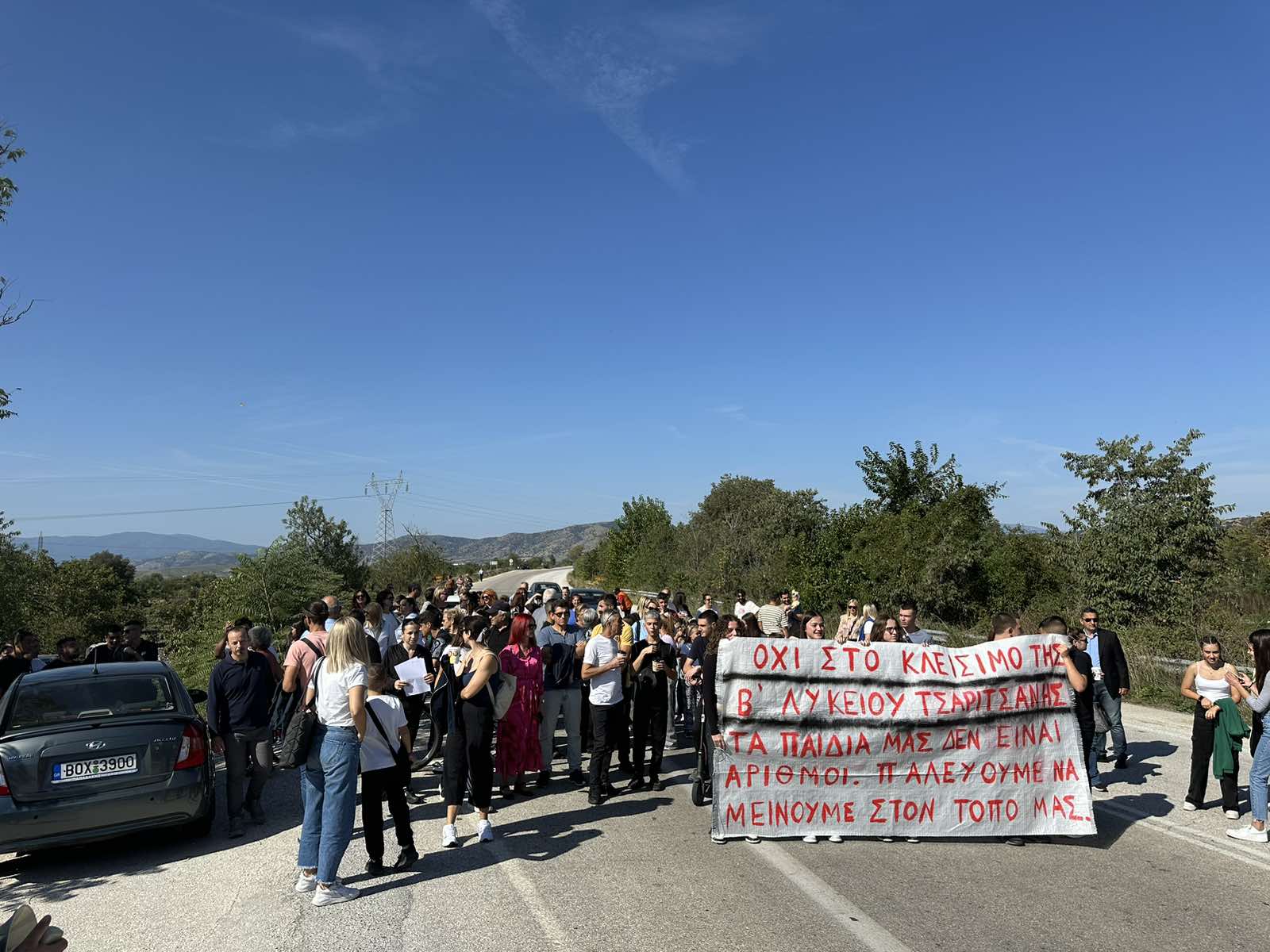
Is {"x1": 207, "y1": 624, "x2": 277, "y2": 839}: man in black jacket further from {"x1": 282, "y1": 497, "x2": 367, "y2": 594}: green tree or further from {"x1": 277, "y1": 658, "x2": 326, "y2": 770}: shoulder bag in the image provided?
{"x1": 282, "y1": 497, "x2": 367, "y2": 594}: green tree

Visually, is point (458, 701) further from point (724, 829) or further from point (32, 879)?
point (32, 879)

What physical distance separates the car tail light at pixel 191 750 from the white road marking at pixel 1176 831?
7867mm

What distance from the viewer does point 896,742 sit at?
7422 millimetres

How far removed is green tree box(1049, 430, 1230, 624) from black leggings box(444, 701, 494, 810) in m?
20.9

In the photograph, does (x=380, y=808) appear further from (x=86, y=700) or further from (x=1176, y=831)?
(x=1176, y=831)

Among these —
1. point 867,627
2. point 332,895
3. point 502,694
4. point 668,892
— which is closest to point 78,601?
point 867,627

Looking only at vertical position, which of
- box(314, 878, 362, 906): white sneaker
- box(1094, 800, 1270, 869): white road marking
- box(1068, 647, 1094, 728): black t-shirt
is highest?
box(1068, 647, 1094, 728): black t-shirt

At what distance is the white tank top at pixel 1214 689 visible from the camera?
804 cm

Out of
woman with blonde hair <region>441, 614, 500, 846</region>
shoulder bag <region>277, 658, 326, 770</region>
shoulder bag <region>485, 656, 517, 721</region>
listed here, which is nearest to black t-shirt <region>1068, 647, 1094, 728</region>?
shoulder bag <region>485, 656, 517, 721</region>

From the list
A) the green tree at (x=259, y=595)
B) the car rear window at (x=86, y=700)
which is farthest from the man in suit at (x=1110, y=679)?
the green tree at (x=259, y=595)

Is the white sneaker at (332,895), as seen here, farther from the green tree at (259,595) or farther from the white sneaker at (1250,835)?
the green tree at (259,595)

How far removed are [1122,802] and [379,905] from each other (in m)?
6.77

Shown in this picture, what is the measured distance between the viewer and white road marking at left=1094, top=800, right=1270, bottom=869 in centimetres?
670

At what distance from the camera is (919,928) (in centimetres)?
530
